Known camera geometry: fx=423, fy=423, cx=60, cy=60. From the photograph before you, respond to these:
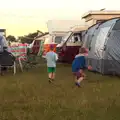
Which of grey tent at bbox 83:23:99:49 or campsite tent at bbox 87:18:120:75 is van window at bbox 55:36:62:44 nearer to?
grey tent at bbox 83:23:99:49

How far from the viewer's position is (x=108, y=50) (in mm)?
16734

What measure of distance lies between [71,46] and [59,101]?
14380 millimetres

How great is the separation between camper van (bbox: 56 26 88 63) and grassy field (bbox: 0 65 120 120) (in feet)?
32.6

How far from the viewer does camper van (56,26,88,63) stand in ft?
79.2

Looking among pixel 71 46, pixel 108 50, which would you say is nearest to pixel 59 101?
pixel 108 50

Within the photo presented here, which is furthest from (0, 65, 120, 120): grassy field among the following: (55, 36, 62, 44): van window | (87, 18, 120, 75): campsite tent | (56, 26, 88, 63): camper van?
(55, 36, 62, 44): van window

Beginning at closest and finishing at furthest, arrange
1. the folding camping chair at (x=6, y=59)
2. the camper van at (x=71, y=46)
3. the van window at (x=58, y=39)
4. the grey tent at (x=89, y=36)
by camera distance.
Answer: the folding camping chair at (x=6, y=59) → the grey tent at (x=89, y=36) → the camper van at (x=71, y=46) → the van window at (x=58, y=39)

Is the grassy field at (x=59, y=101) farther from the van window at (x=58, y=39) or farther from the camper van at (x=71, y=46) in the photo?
the van window at (x=58, y=39)

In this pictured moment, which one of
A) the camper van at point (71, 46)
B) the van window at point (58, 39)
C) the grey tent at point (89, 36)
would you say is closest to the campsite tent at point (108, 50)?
the grey tent at point (89, 36)

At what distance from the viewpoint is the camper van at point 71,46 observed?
950 inches

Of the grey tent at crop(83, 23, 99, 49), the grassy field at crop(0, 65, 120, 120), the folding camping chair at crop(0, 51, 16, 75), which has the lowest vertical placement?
the grassy field at crop(0, 65, 120, 120)

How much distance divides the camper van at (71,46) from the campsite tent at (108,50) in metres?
5.89

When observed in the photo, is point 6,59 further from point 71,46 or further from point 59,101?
point 59,101

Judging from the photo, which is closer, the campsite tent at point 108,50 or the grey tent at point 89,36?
the campsite tent at point 108,50
